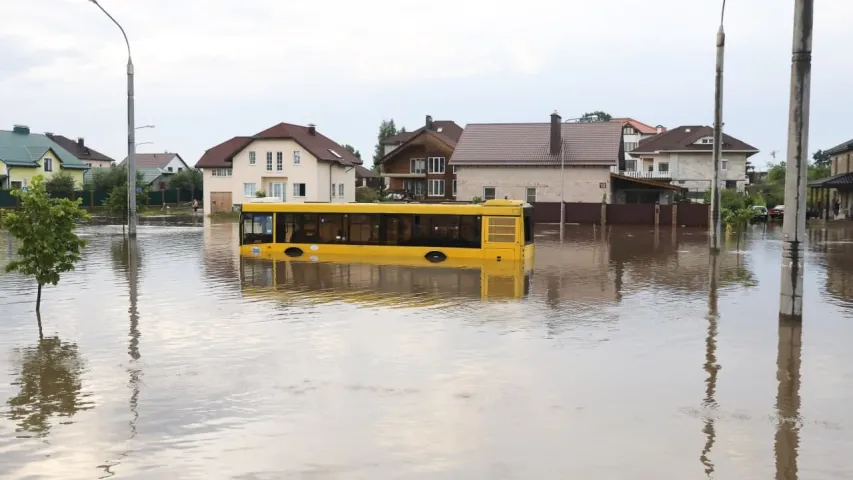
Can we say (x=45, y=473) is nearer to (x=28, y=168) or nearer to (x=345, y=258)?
(x=345, y=258)

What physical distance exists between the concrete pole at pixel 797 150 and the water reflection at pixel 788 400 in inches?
44.3

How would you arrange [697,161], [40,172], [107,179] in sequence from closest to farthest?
1. [40,172]
2. [697,161]
3. [107,179]

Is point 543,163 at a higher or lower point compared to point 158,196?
higher

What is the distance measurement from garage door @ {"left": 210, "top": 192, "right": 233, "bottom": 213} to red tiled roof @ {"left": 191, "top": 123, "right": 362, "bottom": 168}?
269 centimetres

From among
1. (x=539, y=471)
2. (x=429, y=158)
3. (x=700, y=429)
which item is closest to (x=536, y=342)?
(x=700, y=429)

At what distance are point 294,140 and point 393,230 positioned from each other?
43131mm

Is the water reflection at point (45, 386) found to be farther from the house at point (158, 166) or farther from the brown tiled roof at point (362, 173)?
the brown tiled roof at point (362, 173)

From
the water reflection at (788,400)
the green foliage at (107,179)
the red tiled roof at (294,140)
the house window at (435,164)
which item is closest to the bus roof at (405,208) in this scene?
the water reflection at (788,400)

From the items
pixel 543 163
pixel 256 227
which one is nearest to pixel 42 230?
pixel 256 227

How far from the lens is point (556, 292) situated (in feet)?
66.5

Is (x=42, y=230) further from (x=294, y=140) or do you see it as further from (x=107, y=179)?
(x=107, y=179)

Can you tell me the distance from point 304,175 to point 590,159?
25215 mm

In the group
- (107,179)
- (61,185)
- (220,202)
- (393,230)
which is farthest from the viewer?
(107,179)

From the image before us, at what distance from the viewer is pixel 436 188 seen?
257 feet
